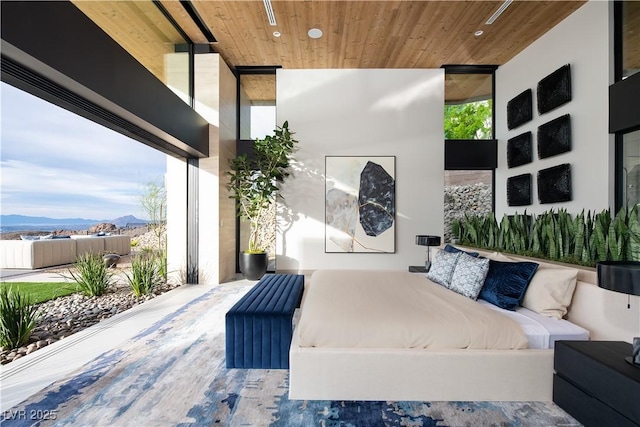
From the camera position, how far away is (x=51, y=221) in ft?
9.34

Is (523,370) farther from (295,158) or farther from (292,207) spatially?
(295,158)

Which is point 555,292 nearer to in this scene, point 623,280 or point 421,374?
point 623,280

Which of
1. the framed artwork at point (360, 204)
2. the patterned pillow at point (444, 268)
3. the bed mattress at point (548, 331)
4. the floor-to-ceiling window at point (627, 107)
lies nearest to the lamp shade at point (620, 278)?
the bed mattress at point (548, 331)

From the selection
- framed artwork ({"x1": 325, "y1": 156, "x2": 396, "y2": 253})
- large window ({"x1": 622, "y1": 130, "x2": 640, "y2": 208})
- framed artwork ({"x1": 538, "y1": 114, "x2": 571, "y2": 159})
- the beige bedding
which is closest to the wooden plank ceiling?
framed artwork ({"x1": 538, "y1": 114, "x2": 571, "y2": 159})

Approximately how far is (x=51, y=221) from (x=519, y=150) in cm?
642

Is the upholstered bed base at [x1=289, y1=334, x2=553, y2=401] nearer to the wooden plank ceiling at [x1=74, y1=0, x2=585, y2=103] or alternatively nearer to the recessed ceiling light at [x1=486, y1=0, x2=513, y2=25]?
the wooden plank ceiling at [x1=74, y1=0, x2=585, y2=103]

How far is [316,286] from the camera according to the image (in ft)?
8.46

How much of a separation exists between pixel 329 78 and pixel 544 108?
341 cm

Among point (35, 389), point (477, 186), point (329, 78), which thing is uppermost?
point (329, 78)

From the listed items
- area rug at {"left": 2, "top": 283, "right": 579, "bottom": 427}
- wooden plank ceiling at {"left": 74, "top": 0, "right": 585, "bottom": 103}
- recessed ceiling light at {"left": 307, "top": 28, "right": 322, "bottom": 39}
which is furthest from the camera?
recessed ceiling light at {"left": 307, "top": 28, "right": 322, "bottom": 39}

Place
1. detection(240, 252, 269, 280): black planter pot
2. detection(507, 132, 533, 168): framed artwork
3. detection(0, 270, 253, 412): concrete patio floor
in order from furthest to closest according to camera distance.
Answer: detection(240, 252, 269, 280): black planter pot
detection(507, 132, 533, 168): framed artwork
detection(0, 270, 253, 412): concrete patio floor

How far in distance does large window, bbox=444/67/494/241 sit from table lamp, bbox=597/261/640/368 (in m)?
4.06

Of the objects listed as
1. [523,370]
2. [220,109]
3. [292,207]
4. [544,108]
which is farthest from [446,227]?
[220,109]

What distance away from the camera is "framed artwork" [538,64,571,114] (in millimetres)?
3848
